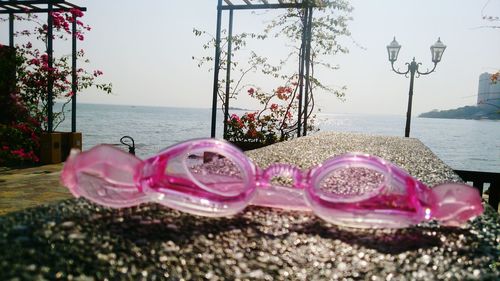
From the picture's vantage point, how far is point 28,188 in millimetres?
6941

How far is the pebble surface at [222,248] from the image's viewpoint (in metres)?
0.63

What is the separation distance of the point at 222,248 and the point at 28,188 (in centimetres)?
734

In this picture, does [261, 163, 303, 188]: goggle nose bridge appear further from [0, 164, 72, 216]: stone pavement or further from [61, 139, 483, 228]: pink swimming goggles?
[0, 164, 72, 216]: stone pavement

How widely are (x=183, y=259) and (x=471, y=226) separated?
0.73 meters

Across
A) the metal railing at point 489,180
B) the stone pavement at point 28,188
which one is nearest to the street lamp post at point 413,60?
the metal railing at point 489,180

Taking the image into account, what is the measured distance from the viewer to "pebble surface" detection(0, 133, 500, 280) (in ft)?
2.06

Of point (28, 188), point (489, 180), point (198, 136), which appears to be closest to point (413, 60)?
point (489, 180)

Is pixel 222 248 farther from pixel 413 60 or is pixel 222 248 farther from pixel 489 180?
pixel 413 60

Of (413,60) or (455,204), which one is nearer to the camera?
(455,204)

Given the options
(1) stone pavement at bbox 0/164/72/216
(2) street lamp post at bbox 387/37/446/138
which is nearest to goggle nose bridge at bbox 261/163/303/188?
(1) stone pavement at bbox 0/164/72/216

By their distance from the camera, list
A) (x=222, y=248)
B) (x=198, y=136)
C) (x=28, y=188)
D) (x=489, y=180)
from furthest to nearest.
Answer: (x=198, y=136) < (x=28, y=188) < (x=489, y=180) < (x=222, y=248)

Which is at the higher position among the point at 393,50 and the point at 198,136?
the point at 393,50

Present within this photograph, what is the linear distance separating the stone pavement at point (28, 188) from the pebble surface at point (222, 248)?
4767 millimetres

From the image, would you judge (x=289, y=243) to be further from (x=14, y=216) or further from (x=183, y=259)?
(x=14, y=216)
